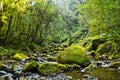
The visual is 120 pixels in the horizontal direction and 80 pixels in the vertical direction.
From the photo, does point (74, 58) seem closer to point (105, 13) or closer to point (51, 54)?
point (105, 13)

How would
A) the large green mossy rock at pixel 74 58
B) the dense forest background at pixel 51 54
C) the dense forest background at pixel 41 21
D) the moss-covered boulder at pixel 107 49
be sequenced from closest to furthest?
the dense forest background at pixel 51 54 < the large green mossy rock at pixel 74 58 < the dense forest background at pixel 41 21 < the moss-covered boulder at pixel 107 49

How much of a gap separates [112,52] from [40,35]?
1872 cm

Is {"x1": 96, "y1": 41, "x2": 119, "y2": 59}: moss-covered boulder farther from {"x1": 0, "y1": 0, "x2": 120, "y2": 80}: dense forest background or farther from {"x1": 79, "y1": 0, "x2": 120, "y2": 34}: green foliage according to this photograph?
{"x1": 79, "y1": 0, "x2": 120, "y2": 34}: green foliage

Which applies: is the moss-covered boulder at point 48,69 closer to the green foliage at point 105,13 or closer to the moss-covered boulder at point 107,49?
the green foliage at point 105,13

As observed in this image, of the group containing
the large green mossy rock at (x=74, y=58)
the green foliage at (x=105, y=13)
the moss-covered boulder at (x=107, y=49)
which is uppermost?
the green foliage at (x=105, y=13)

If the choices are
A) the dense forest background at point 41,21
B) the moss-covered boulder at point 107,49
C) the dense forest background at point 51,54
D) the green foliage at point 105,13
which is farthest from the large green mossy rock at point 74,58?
the moss-covered boulder at point 107,49

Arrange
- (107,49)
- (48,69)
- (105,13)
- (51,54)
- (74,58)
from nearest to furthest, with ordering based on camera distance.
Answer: (48,69)
(74,58)
(105,13)
(107,49)
(51,54)

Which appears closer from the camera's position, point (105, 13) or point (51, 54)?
point (105, 13)

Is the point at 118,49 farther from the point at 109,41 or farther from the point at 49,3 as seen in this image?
the point at 49,3

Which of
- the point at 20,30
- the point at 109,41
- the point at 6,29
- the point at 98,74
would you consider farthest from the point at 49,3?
the point at 98,74

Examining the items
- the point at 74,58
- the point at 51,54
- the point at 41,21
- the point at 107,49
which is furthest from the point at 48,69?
the point at 41,21

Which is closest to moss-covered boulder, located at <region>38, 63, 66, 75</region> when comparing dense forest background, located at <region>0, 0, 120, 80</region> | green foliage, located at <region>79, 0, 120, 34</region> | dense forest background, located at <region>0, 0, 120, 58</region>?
dense forest background, located at <region>0, 0, 120, 80</region>

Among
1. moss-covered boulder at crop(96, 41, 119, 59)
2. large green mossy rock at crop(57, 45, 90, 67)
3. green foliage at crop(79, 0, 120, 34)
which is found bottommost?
moss-covered boulder at crop(96, 41, 119, 59)

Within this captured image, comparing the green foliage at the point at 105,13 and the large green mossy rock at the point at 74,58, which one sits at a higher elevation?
the green foliage at the point at 105,13
